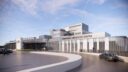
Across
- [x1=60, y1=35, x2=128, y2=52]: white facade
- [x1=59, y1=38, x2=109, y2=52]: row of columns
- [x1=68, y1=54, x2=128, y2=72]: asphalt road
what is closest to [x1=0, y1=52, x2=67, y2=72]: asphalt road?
[x1=68, y1=54, x2=128, y2=72]: asphalt road

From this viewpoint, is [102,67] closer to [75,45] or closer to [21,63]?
[21,63]

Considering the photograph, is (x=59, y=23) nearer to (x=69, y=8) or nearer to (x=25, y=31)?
(x=69, y=8)

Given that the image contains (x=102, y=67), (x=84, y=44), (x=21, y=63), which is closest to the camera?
(x=102, y=67)

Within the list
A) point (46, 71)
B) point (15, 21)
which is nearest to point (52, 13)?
point (15, 21)

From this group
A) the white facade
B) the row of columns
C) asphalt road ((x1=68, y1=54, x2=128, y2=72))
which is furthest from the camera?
the row of columns

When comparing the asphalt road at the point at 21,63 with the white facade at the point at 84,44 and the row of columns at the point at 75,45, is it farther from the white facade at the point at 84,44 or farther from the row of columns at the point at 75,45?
the row of columns at the point at 75,45

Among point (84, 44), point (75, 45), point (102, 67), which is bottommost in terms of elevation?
point (102, 67)

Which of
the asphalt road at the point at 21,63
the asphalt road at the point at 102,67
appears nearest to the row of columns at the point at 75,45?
the asphalt road at the point at 21,63

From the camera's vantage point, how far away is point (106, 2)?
228 inches

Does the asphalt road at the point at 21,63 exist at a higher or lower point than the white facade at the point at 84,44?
lower

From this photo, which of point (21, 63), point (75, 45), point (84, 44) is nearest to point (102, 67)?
point (21, 63)

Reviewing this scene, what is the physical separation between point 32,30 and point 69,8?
149 centimetres

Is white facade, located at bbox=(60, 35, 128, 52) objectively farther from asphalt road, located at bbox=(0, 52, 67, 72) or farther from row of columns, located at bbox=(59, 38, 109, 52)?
asphalt road, located at bbox=(0, 52, 67, 72)

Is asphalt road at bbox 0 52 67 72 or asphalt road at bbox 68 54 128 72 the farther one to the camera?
asphalt road at bbox 0 52 67 72
